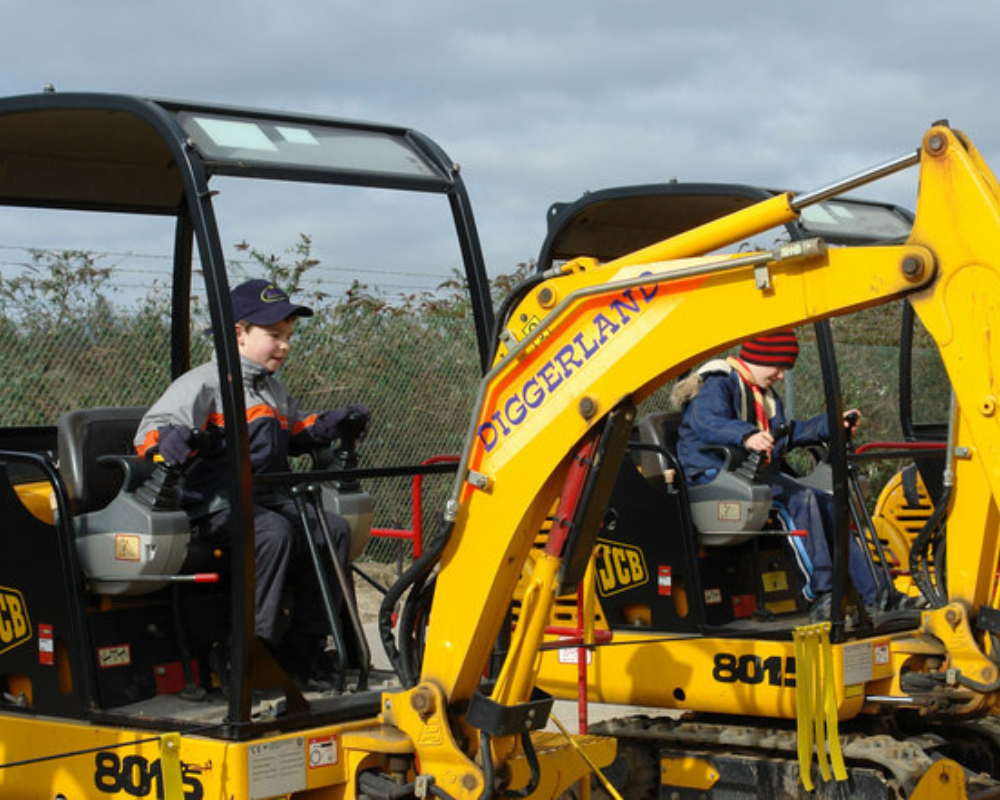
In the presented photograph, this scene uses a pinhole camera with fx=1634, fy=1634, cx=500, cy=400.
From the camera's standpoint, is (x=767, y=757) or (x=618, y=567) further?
(x=618, y=567)

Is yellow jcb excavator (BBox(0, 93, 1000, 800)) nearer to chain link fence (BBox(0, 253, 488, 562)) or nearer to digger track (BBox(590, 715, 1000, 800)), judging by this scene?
digger track (BBox(590, 715, 1000, 800))

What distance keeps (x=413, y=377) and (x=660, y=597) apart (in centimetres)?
537

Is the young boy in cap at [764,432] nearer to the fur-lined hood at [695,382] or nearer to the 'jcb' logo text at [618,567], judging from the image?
the fur-lined hood at [695,382]

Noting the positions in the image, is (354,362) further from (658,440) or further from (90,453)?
(90,453)

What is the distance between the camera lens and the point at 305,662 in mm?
5773

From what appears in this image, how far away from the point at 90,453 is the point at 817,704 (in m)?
3.05

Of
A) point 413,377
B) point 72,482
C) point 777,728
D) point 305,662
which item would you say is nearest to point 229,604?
point 305,662

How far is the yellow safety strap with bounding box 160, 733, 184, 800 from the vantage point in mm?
5066

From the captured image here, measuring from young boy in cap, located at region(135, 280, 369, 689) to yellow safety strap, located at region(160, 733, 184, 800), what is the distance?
453 mm

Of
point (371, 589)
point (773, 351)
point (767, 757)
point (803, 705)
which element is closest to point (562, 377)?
point (803, 705)

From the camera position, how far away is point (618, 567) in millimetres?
7598

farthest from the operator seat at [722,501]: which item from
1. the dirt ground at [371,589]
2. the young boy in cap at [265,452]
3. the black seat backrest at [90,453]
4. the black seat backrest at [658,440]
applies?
the dirt ground at [371,589]

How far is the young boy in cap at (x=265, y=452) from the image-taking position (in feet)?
17.6

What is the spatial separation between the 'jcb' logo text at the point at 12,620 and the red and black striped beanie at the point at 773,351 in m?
3.55
